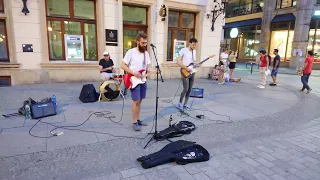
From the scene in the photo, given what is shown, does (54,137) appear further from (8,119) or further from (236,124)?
(236,124)

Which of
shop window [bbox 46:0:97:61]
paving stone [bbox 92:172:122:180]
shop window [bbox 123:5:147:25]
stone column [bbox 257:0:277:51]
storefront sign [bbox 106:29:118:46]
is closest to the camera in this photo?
paving stone [bbox 92:172:122:180]

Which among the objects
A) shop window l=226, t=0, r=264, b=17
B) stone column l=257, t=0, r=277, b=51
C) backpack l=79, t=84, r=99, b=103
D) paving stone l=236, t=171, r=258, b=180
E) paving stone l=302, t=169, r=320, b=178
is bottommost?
paving stone l=302, t=169, r=320, b=178

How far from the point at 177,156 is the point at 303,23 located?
68.5 feet

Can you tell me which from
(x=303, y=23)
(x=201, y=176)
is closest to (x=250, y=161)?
(x=201, y=176)

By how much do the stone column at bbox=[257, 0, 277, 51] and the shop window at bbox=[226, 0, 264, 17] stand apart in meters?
1.27

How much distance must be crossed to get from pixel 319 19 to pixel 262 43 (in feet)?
16.9

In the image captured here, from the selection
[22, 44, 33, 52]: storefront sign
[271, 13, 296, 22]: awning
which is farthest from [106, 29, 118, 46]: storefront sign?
[271, 13, 296, 22]: awning

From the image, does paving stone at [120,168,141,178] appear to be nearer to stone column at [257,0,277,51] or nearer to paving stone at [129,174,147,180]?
paving stone at [129,174,147,180]

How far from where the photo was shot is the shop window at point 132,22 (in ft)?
33.5

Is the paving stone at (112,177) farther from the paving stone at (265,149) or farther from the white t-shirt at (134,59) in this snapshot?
the paving stone at (265,149)

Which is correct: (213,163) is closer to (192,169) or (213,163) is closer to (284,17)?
(192,169)

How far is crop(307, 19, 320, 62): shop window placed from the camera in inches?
742

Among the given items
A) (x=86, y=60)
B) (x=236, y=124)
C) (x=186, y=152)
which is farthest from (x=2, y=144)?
(x=86, y=60)

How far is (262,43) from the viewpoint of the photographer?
2261 centimetres
